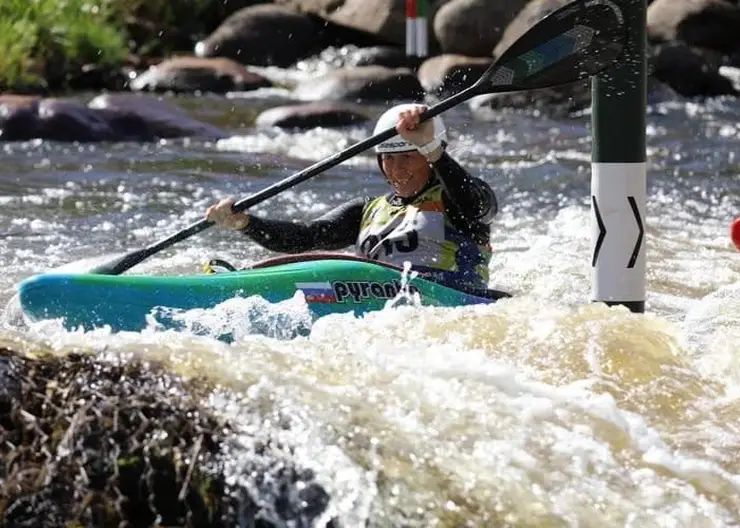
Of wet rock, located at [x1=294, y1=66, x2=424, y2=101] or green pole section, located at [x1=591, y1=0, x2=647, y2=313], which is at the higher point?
wet rock, located at [x1=294, y1=66, x2=424, y2=101]

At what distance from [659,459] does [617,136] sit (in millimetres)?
1384

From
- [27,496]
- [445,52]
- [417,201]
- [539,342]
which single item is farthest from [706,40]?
[27,496]

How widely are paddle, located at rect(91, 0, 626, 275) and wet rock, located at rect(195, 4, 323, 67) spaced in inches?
489

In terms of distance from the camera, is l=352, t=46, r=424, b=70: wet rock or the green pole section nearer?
the green pole section

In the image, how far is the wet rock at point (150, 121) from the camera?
11891 mm

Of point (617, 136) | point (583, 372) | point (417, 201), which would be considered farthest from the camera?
point (417, 201)

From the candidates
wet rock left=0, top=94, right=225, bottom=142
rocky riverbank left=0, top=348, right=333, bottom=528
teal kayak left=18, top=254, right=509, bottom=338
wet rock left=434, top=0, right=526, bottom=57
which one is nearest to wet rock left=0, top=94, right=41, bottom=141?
wet rock left=0, top=94, right=225, bottom=142

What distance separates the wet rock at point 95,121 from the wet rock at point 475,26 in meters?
5.10

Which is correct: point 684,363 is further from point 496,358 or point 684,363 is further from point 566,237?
point 566,237

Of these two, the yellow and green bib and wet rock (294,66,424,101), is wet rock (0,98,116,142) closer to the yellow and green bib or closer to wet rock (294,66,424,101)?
wet rock (294,66,424,101)

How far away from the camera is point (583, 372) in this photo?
407cm

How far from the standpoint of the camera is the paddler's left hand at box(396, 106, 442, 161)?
16.5ft

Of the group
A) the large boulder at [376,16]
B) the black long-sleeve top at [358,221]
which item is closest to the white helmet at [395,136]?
the black long-sleeve top at [358,221]

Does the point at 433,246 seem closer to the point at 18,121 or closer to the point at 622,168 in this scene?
the point at 622,168
